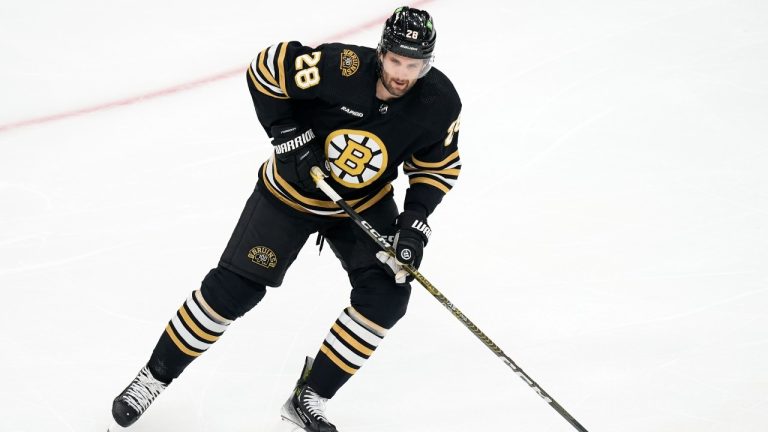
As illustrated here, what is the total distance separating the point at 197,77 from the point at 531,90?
164cm

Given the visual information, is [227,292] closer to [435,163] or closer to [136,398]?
[136,398]

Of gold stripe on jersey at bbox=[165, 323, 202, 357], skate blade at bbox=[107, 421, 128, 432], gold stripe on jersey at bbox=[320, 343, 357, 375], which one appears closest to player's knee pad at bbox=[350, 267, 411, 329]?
gold stripe on jersey at bbox=[320, 343, 357, 375]

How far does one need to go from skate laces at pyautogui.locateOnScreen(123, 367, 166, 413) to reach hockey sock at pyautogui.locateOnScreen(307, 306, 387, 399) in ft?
1.59

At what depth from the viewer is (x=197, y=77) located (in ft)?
16.1

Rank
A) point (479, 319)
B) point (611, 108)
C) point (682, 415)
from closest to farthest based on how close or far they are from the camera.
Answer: point (682, 415) → point (479, 319) → point (611, 108)

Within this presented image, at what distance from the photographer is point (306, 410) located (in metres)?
2.82

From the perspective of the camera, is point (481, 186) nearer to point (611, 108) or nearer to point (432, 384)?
point (611, 108)

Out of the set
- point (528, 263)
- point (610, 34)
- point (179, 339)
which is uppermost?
point (610, 34)

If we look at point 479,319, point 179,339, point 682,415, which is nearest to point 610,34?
point 479,319

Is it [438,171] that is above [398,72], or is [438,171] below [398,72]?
below

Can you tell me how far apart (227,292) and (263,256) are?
145mm

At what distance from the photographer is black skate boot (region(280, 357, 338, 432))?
280 centimetres

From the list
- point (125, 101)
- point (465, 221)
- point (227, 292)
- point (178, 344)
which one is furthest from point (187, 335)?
point (125, 101)

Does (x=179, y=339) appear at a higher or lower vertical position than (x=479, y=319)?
lower
